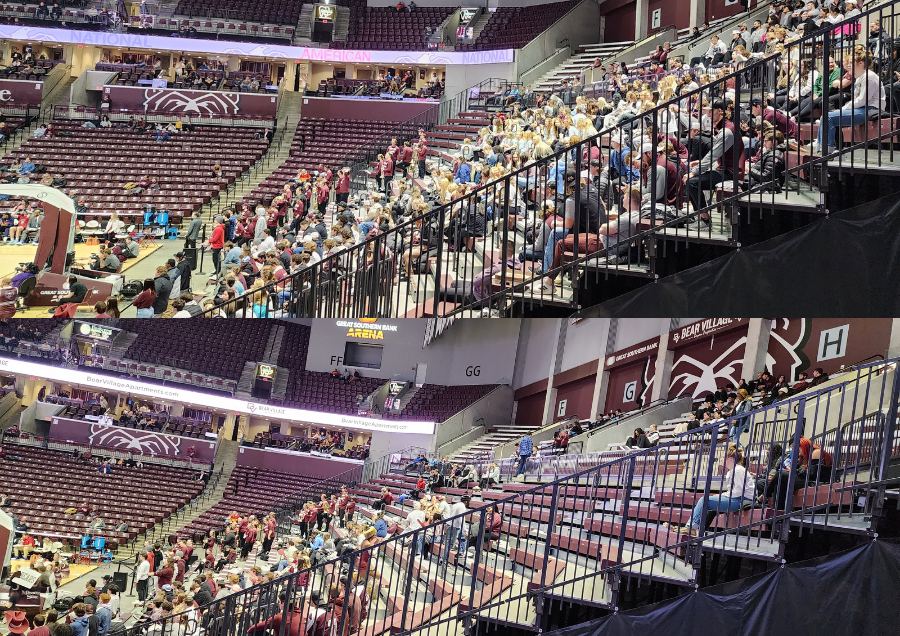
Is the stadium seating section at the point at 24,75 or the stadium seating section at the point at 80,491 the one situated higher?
the stadium seating section at the point at 24,75

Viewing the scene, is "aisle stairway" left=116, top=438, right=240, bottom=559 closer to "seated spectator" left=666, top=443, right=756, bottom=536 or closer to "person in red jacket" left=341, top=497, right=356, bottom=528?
"person in red jacket" left=341, top=497, right=356, bottom=528

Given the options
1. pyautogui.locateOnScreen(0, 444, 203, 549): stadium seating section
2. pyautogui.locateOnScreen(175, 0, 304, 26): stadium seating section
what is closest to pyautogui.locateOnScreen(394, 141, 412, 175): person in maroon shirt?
pyautogui.locateOnScreen(0, 444, 203, 549): stadium seating section

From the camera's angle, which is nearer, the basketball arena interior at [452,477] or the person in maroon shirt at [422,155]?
the basketball arena interior at [452,477]

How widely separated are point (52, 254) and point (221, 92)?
16234 mm

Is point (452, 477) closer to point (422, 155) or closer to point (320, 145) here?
point (422, 155)

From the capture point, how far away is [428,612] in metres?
9.63

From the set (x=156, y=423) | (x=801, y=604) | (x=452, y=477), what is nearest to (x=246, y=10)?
(x=156, y=423)

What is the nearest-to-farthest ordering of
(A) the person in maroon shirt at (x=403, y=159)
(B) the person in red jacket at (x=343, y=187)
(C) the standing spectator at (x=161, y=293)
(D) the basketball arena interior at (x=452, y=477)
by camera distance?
(D) the basketball arena interior at (x=452, y=477) → (C) the standing spectator at (x=161, y=293) → (B) the person in red jacket at (x=343, y=187) → (A) the person in maroon shirt at (x=403, y=159)

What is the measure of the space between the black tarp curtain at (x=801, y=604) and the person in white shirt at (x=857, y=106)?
3114 millimetres

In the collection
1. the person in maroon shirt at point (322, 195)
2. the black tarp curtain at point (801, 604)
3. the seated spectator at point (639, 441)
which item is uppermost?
the person in maroon shirt at point (322, 195)

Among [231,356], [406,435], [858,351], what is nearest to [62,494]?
[231,356]

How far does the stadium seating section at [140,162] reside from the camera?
3025cm

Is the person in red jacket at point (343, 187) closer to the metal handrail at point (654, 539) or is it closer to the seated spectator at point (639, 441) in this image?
the seated spectator at point (639, 441)

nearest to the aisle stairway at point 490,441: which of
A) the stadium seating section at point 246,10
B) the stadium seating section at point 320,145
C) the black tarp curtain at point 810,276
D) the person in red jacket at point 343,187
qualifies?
the person in red jacket at point 343,187
